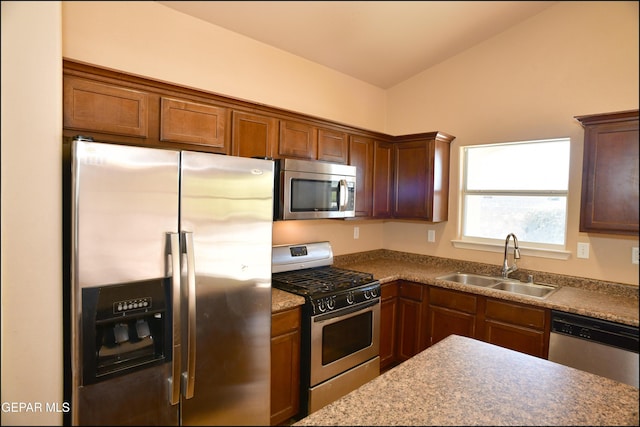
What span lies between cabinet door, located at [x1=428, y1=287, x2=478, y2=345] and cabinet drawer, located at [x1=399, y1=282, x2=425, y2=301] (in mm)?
88

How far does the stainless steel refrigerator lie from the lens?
3.86 feet

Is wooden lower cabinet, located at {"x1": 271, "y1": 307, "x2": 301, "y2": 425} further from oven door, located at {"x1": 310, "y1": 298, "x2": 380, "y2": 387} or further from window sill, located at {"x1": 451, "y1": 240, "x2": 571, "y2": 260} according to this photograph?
window sill, located at {"x1": 451, "y1": 240, "x2": 571, "y2": 260}

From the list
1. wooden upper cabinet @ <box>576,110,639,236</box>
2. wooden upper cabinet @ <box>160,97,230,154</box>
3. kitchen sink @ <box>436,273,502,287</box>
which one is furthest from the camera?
kitchen sink @ <box>436,273,502,287</box>

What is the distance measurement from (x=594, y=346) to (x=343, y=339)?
4.27 ft

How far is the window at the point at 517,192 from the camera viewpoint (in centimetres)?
186

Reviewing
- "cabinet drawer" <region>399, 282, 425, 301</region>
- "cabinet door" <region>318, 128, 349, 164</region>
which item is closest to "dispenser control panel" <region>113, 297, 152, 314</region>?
"cabinet door" <region>318, 128, 349, 164</region>

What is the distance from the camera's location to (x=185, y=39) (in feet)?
3.64

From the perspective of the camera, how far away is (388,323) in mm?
2703

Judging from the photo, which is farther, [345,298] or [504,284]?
[504,284]

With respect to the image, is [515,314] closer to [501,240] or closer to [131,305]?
[501,240]

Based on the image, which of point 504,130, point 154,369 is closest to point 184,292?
point 154,369

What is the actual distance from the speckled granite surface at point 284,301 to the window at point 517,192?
1355 millimetres

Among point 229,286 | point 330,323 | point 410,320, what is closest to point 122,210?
point 229,286

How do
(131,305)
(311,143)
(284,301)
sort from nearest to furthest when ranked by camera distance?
(131,305), (284,301), (311,143)
